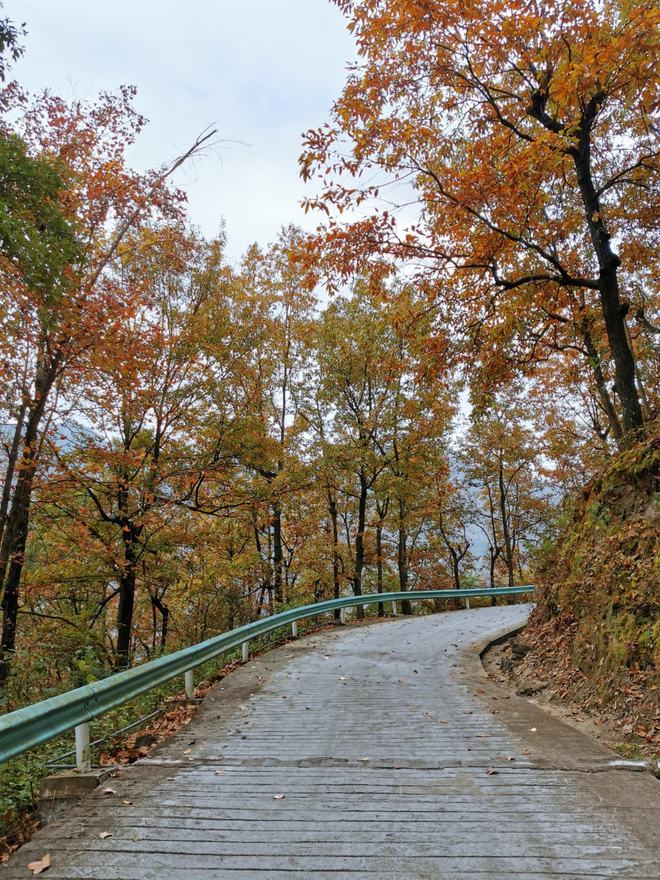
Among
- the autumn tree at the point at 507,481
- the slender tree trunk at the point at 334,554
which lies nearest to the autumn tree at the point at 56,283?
the slender tree trunk at the point at 334,554

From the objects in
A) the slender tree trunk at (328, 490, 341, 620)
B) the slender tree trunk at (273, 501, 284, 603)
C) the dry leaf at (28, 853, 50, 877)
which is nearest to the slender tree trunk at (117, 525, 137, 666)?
the slender tree trunk at (273, 501, 284, 603)

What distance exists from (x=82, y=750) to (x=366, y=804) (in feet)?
7.33

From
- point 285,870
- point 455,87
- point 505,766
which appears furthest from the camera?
point 455,87

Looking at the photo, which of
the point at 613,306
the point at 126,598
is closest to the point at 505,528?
the point at 126,598

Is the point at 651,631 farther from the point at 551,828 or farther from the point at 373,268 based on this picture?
the point at 373,268

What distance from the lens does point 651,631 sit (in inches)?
229

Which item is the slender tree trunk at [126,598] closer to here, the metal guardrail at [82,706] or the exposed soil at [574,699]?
the metal guardrail at [82,706]

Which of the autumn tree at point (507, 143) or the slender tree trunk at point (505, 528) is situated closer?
the autumn tree at point (507, 143)

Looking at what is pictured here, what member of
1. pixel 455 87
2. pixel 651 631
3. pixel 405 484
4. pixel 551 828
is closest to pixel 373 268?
pixel 455 87

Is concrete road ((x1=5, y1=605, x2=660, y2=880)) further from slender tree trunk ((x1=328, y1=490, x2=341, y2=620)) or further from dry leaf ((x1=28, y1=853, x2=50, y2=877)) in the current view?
slender tree trunk ((x1=328, y1=490, x2=341, y2=620))

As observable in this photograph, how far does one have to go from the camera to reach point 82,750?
13.6 feet

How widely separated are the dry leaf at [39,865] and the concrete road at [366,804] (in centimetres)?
5

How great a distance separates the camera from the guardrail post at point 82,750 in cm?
410

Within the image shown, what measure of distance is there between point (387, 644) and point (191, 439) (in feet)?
27.1
